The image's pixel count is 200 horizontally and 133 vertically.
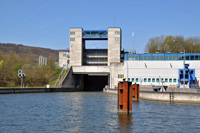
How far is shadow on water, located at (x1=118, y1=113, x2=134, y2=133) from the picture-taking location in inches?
1096

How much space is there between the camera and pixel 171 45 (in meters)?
123

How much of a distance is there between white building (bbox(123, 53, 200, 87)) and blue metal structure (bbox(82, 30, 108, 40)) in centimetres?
1618

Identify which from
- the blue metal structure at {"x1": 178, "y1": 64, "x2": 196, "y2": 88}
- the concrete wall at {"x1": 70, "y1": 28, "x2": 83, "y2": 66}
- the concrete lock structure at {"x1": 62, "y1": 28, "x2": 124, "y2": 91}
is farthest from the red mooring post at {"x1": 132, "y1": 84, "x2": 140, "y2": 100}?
the concrete wall at {"x1": 70, "y1": 28, "x2": 83, "y2": 66}

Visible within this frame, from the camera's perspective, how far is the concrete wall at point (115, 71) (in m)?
100

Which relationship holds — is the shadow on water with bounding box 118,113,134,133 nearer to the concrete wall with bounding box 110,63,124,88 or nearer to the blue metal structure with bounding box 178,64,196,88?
the blue metal structure with bounding box 178,64,196,88

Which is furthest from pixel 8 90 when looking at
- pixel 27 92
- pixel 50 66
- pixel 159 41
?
pixel 159 41

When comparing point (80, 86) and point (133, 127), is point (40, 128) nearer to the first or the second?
point (133, 127)

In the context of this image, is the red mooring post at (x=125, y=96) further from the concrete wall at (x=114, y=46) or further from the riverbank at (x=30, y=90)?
the concrete wall at (x=114, y=46)

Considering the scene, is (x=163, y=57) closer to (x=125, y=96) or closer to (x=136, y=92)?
(x=136, y=92)

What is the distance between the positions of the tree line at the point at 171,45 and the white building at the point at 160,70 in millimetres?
25254

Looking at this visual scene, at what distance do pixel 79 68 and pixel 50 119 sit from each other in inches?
2783

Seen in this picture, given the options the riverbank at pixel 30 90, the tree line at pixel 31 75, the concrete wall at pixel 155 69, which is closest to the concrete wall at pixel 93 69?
the riverbank at pixel 30 90

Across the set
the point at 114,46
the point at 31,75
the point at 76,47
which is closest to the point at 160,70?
the point at 114,46

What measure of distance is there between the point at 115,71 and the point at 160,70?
13.5 metres
